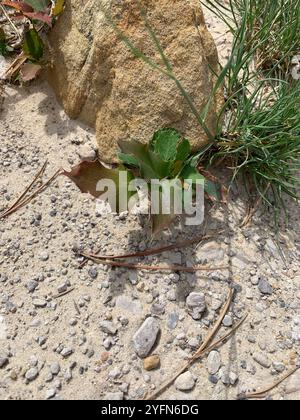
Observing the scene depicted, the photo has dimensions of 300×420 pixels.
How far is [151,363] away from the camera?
1217mm

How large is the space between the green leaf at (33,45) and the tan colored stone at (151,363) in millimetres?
1166

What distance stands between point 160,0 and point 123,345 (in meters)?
1.11

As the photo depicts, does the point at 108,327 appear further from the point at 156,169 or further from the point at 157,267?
the point at 156,169

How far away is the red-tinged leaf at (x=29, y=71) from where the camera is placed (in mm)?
1596

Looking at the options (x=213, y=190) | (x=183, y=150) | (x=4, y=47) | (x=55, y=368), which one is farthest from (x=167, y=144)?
(x=4, y=47)

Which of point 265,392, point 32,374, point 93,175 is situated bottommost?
point 265,392

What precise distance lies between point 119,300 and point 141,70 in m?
0.76

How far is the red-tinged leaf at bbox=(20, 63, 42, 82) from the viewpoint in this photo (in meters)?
1.60

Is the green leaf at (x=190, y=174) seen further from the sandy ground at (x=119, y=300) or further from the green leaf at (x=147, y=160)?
the sandy ground at (x=119, y=300)

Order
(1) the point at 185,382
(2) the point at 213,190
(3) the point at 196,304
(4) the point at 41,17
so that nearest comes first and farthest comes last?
1. (1) the point at 185,382
2. (3) the point at 196,304
3. (2) the point at 213,190
4. (4) the point at 41,17

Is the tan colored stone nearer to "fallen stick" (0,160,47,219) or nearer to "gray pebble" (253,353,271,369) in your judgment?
"gray pebble" (253,353,271,369)

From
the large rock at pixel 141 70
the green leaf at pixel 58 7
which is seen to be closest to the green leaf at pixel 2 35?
the green leaf at pixel 58 7
